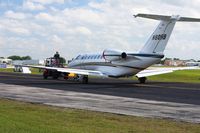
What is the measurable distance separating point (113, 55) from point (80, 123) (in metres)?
27.2

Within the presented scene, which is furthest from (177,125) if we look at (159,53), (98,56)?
(98,56)

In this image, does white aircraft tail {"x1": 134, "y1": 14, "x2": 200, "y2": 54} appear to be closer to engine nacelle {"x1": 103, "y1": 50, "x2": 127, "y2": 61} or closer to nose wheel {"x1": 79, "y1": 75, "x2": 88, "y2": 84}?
engine nacelle {"x1": 103, "y1": 50, "x2": 127, "y2": 61}

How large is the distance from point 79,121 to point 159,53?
25.3 meters

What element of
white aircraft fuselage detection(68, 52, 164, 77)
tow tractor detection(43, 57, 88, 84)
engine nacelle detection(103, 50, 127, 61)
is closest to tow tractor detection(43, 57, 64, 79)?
tow tractor detection(43, 57, 88, 84)

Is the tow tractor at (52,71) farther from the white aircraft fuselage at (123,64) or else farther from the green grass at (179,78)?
the green grass at (179,78)

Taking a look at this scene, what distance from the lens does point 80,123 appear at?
537 inches

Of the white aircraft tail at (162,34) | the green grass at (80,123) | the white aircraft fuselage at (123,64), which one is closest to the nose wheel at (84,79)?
the white aircraft fuselage at (123,64)

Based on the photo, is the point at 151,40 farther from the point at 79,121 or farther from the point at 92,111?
the point at 79,121

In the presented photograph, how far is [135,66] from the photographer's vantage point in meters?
39.7

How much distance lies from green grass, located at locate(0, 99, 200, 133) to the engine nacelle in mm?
23140

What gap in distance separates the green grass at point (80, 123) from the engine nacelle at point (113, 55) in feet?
75.9

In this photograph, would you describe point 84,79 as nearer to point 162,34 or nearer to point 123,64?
point 123,64

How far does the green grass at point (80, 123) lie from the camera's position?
1206 cm

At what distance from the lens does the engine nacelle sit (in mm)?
39719
